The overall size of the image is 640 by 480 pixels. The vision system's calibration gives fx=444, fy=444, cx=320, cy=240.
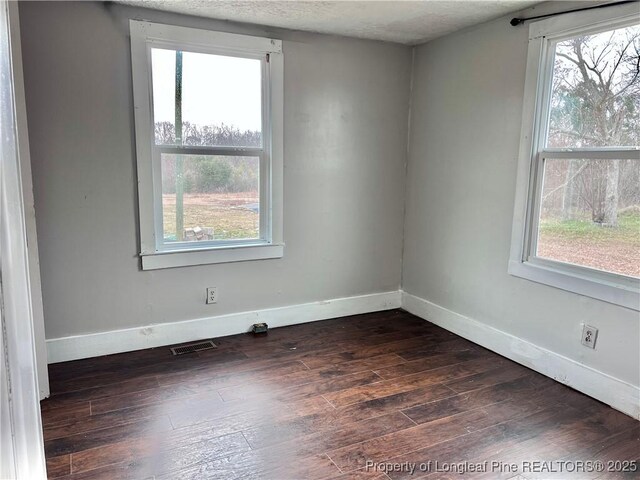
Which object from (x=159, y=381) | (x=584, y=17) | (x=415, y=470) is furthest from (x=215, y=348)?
(x=584, y=17)

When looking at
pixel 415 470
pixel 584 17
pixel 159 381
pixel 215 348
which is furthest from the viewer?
pixel 215 348

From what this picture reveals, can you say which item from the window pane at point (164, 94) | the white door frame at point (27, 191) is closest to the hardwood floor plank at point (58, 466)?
the white door frame at point (27, 191)

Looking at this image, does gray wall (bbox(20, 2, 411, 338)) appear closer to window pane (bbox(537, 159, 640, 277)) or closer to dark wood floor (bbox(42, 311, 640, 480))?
dark wood floor (bbox(42, 311, 640, 480))

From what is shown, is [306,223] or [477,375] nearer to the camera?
[477,375]

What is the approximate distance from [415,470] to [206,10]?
2819mm

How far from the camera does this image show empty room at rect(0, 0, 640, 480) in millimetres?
2068

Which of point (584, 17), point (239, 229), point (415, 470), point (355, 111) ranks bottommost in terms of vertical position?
point (415, 470)

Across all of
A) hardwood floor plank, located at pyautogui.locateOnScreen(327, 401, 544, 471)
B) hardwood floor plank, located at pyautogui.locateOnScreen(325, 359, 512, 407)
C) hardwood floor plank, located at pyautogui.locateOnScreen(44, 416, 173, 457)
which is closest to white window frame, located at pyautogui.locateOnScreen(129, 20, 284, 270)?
hardwood floor plank, located at pyautogui.locateOnScreen(44, 416, 173, 457)

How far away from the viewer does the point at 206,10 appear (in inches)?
110

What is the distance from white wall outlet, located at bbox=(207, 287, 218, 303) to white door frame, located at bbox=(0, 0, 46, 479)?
1.71 meters

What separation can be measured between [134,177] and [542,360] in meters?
2.84

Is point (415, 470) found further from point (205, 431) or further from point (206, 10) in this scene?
point (206, 10)

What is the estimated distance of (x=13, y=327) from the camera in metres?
1.37

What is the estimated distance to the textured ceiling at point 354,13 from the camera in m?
2.66
